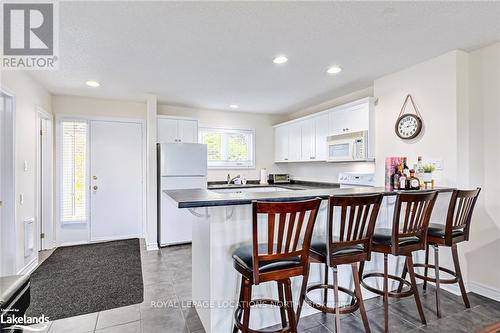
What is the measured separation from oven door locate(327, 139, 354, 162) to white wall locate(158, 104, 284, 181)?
73.8 inches

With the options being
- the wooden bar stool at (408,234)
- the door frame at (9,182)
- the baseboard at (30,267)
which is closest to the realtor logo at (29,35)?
the door frame at (9,182)

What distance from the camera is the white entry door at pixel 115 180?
14.9ft

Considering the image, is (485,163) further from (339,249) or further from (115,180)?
(115,180)

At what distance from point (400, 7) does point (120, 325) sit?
3276 millimetres

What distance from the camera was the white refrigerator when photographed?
4277mm

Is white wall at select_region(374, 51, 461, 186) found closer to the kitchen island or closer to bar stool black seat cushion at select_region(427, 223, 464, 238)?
bar stool black seat cushion at select_region(427, 223, 464, 238)

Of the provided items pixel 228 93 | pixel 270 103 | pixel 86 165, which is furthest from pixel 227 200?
pixel 86 165

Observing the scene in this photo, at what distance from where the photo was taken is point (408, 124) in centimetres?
304

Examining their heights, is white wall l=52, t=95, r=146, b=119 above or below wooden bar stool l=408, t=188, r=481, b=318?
above

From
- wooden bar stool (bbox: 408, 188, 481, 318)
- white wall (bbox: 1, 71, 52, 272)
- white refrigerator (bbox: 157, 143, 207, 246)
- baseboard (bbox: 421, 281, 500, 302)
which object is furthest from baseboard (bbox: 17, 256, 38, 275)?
baseboard (bbox: 421, 281, 500, 302)

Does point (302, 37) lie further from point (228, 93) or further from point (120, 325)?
point (120, 325)

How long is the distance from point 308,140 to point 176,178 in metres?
2.40

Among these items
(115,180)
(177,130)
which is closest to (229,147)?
(177,130)

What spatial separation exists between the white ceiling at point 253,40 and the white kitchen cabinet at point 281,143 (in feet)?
5.50
